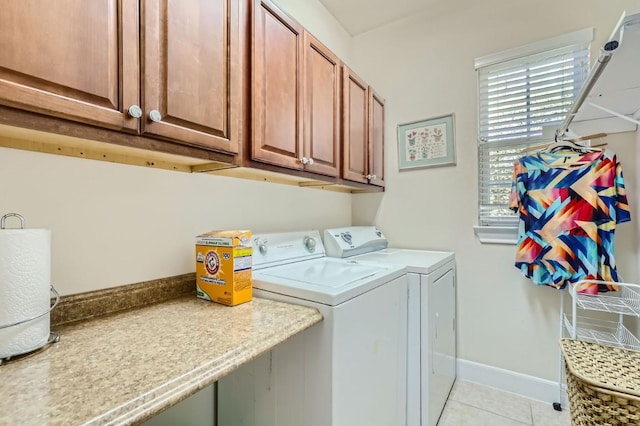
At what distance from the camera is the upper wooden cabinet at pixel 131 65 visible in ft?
2.26

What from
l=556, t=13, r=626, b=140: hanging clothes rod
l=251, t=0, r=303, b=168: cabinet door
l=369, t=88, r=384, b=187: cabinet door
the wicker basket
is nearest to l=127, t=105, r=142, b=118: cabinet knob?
l=251, t=0, r=303, b=168: cabinet door

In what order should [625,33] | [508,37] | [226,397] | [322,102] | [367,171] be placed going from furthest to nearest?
[367,171] < [508,37] < [322,102] < [226,397] < [625,33]

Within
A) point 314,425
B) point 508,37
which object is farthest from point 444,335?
point 508,37

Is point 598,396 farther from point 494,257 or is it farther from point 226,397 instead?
point 226,397

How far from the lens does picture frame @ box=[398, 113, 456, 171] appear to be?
2225 mm

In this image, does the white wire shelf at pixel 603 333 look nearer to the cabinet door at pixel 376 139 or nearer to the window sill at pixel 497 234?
the window sill at pixel 497 234

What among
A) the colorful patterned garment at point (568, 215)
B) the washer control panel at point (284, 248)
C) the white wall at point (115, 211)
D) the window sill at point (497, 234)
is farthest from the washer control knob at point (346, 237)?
the colorful patterned garment at point (568, 215)

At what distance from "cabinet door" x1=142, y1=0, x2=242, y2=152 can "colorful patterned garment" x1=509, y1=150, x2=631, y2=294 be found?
1760mm

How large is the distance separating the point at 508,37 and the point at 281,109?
177 cm

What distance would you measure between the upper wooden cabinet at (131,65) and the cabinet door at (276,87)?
0.11 m

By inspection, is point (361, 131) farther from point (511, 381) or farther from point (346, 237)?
point (511, 381)

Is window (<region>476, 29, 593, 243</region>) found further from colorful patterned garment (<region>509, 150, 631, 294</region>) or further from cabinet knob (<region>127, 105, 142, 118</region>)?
cabinet knob (<region>127, 105, 142, 118</region>)

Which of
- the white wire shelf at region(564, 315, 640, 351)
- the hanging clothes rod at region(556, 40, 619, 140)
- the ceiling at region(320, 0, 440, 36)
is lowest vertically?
the white wire shelf at region(564, 315, 640, 351)

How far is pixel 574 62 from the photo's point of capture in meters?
1.86
